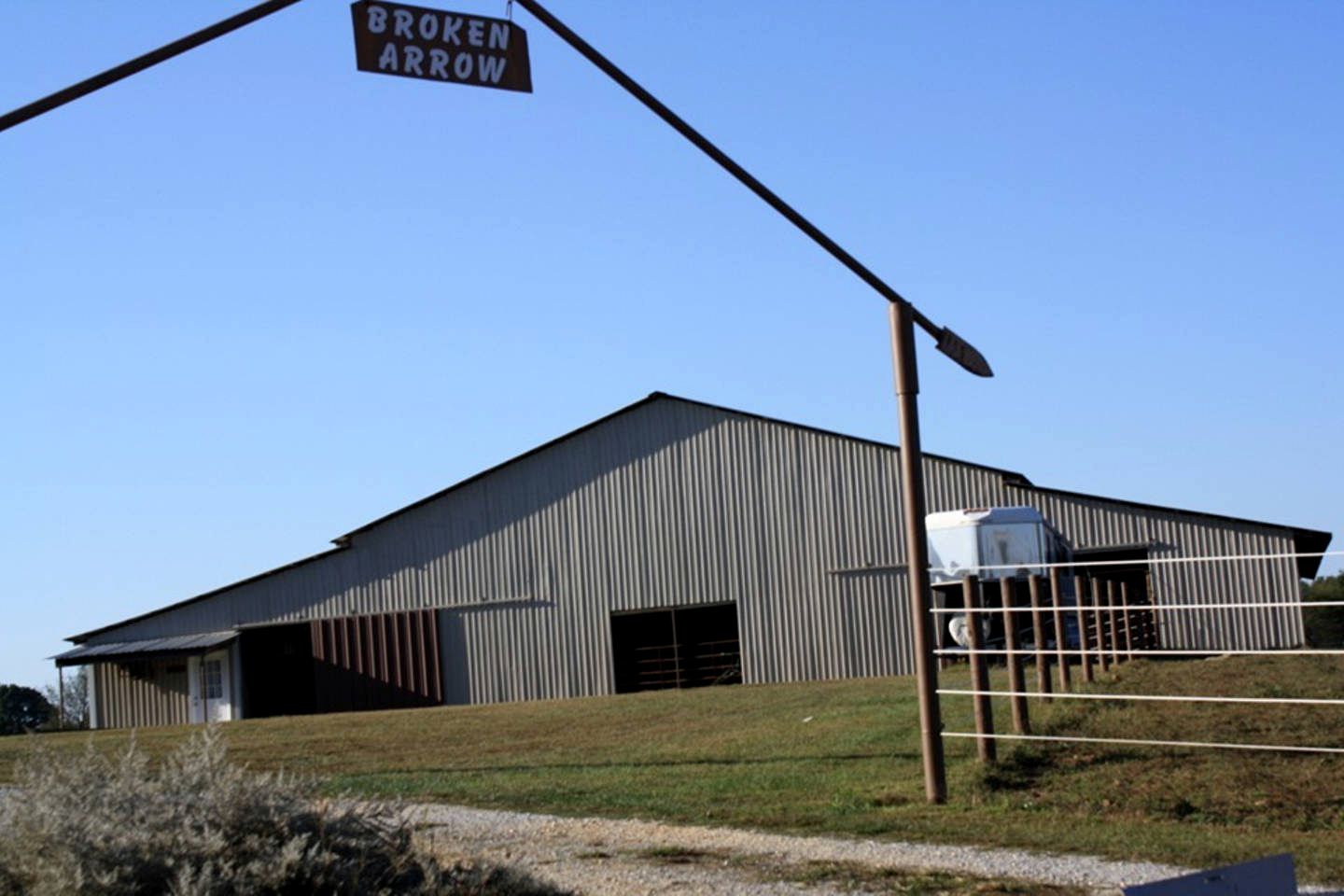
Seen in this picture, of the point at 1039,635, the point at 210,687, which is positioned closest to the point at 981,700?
the point at 1039,635

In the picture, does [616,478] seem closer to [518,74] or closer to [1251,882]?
[518,74]

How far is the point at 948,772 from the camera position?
44.4 feet

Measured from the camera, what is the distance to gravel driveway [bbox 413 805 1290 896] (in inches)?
354

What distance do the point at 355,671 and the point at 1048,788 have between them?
28693mm

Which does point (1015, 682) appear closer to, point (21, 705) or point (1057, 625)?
point (1057, 625)

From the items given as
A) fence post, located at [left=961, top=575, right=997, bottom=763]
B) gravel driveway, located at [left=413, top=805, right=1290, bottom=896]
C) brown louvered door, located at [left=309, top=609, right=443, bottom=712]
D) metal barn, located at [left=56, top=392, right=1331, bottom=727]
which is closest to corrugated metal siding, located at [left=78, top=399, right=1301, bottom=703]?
metal barn, located at [left=56, top=392, right=1331, bottom=727]

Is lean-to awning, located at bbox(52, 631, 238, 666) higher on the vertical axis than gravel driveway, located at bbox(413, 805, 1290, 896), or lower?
higher

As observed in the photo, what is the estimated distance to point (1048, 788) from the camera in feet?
42.1

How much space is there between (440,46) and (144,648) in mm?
34212

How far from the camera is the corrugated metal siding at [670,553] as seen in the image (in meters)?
36.4

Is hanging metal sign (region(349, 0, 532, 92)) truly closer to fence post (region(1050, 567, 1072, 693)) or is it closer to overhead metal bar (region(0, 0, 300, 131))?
overhead metal bar (region(0, 0, 300, 131))

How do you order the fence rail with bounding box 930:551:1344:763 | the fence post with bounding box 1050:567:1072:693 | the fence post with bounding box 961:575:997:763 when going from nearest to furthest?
the fence rail with bounding box 930:551:1344:763 → the fence post with bounding box 961:575:997:763 → the fence post with bounding box 1050:567:1072:693

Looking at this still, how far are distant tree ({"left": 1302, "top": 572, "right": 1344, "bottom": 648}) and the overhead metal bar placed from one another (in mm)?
39225

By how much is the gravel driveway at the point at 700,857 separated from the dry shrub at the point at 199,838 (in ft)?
3.28
